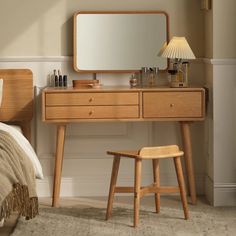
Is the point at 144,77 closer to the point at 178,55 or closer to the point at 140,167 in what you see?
the point at 178,55

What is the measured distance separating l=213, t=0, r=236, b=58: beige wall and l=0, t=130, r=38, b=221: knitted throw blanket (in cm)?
159

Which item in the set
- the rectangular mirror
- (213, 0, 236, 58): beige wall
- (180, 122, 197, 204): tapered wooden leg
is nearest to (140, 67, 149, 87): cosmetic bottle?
the rectangular mirror

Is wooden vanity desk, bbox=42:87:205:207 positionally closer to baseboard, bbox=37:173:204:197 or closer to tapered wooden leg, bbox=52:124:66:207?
tapered wooden leg, bbox=52:124:66:207

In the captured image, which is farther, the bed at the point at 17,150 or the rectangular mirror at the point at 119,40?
the rectangular mirror at the point at 119,40

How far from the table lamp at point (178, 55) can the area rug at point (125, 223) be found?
0.93 meters

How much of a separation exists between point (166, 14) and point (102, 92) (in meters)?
0.87

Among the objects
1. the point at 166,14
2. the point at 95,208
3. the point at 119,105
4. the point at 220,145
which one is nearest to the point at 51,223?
the point at 95,208

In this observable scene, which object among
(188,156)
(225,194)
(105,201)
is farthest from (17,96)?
(225,194)

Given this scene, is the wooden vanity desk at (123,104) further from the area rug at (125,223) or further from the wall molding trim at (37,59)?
the area rug at (125,223)

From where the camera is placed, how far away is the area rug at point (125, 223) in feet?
13.6

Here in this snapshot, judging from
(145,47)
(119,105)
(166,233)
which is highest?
(145,47)

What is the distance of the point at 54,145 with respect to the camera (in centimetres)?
535

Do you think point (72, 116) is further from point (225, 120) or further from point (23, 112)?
point (225, 120)

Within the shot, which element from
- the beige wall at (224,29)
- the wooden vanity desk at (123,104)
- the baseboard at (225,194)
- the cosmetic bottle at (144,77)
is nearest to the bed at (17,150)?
the wooden vanity desk at (123,104)
